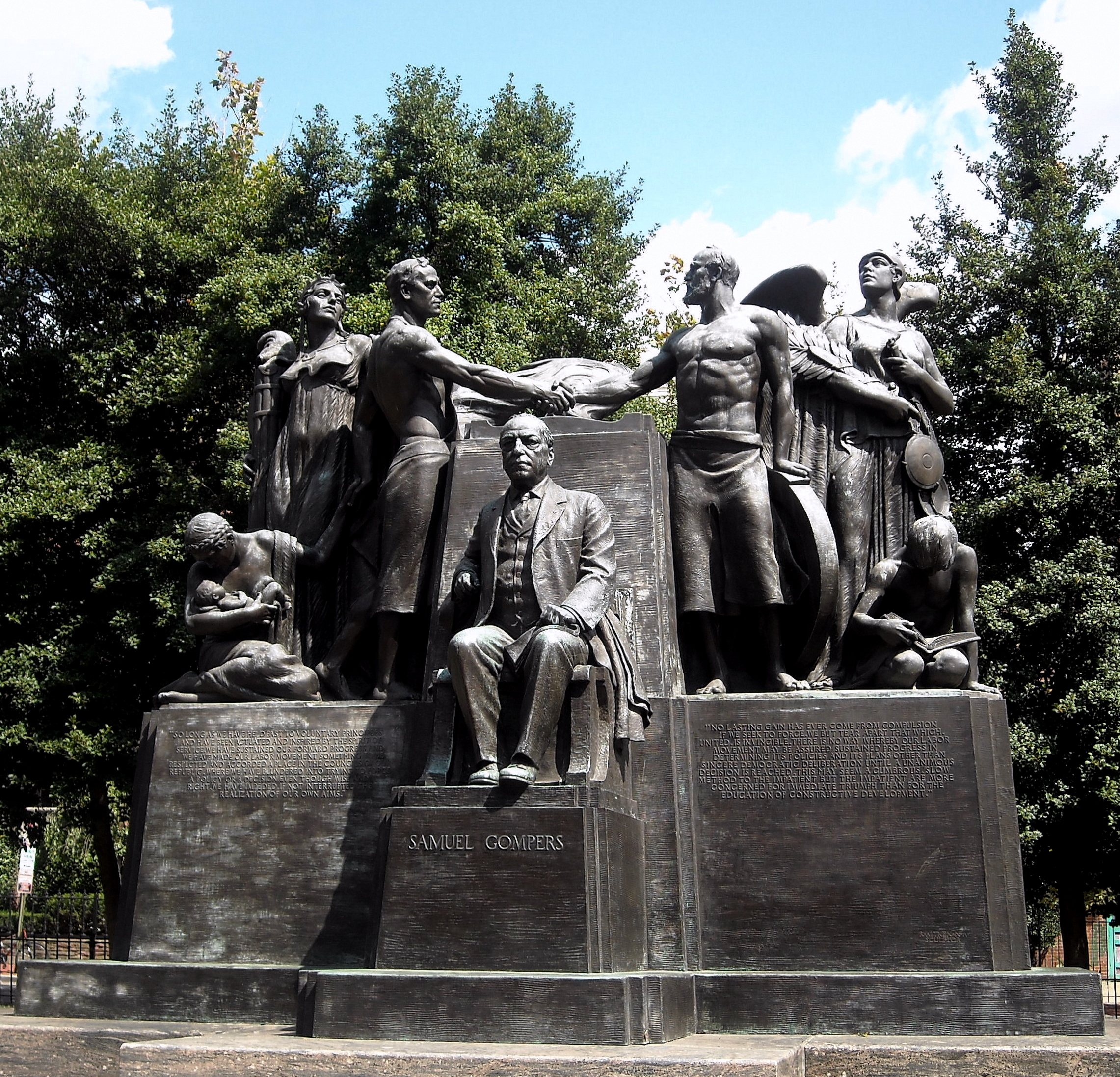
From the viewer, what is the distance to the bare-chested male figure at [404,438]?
31.3 ft

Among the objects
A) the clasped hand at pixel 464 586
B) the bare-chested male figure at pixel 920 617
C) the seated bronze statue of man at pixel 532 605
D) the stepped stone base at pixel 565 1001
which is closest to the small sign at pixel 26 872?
the stepped stone base at pixel 565 1001

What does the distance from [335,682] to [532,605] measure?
2.33 meters

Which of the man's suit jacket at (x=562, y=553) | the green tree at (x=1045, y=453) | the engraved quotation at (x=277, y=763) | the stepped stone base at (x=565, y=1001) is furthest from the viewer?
the green tree at (x=1045, y=453)

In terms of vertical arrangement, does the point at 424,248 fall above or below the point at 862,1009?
above

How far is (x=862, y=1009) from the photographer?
7.73m

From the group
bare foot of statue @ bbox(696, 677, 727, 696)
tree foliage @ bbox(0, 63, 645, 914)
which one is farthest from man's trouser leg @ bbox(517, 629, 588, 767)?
tree foliage @ bbox(0, 63, 645, 914)

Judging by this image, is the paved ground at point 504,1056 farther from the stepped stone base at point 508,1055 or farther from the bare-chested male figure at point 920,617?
the bare-chested male figure at point 920,617

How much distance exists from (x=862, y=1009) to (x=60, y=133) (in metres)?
21.8

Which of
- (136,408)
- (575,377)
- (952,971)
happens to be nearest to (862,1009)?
(952,971)

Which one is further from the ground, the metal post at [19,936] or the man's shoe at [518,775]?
the man's shoe at [518,775]

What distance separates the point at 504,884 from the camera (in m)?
7.01

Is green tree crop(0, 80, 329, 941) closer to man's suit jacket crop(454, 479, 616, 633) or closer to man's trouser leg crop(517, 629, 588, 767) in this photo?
man's suit jacket crop(454, 479, 616, 633)

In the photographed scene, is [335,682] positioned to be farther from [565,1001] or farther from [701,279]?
[701,279]

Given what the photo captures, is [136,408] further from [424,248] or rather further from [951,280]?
[951,280]
